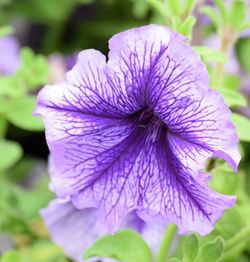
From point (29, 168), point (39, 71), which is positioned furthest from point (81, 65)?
point (29, 168)

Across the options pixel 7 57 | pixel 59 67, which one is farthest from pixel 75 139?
pixel 7 57

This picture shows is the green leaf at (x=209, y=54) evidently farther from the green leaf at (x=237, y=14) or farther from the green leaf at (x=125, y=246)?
the green leaf at (x=125, y=246)

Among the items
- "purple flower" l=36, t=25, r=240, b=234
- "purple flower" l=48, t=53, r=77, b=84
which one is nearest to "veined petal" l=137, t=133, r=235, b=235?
"purple flower" l=36, t=25, r=240, b=234

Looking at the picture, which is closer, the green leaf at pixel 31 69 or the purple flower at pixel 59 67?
the green leaf at pixel 31 69

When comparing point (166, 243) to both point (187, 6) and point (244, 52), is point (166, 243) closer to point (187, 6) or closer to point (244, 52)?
point (187, 6)

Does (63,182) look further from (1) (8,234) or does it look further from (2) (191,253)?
(1) (8,234)

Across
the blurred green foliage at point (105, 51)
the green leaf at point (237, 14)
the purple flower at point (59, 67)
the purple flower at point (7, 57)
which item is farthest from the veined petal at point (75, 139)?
the purple flower at point (7, 57)

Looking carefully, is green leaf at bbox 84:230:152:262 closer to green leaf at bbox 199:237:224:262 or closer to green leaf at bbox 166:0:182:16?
green leaf at bbox 199:237:224:262
